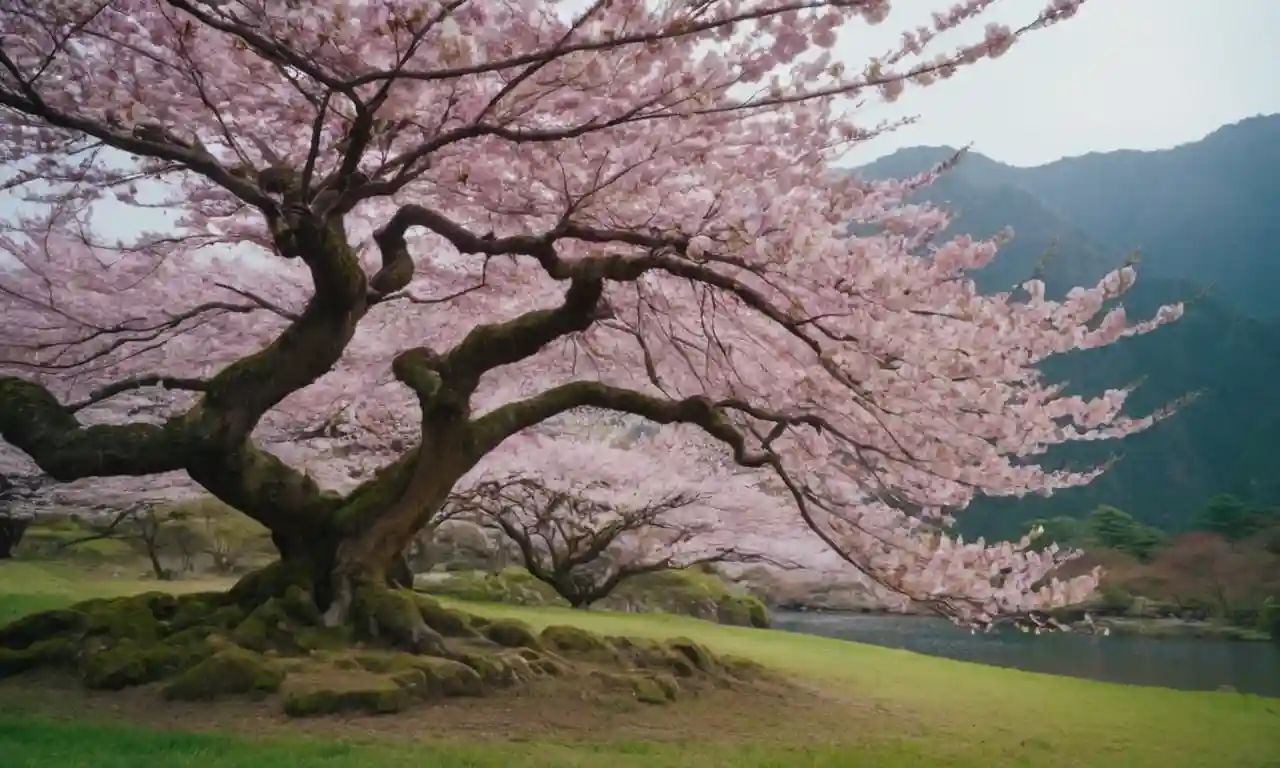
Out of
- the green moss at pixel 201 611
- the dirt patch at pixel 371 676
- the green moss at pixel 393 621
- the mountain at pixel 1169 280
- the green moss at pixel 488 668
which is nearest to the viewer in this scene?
the dirt patch at pixel 371 676

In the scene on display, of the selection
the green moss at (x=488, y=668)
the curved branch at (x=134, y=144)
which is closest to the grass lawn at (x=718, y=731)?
the green moss at (x=488, y=668)

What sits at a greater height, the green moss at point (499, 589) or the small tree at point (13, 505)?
the small tree at point (13, 505)

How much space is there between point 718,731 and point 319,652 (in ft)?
9.31

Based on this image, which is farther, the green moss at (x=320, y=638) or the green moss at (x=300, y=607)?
the green moss at (x=300, y=607)

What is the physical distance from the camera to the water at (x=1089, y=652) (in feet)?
49.9

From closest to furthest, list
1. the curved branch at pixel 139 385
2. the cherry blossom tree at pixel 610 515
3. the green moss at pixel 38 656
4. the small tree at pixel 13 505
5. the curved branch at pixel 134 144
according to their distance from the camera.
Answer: the curved branch at pixel 134 144 → the green moss at pixel 38 656 → the curved branch at pixel 139 385 → the small tree at pixel 13 505 → the cherry blossom tree at pixel 610 515

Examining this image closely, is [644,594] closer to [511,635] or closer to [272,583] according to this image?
[511,635]

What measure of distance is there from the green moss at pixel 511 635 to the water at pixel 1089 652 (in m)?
11.3

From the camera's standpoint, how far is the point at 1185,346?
40.0m

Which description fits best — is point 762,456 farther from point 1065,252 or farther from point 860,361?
point 1065,252

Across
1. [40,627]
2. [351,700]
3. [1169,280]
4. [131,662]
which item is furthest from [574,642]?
[1169,280]

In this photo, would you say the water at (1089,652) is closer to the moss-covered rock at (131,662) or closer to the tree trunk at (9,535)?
the moss-covered rock at (131,662)

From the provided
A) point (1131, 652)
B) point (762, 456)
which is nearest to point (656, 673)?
point (762, 456)

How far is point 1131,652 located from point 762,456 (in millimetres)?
16340
